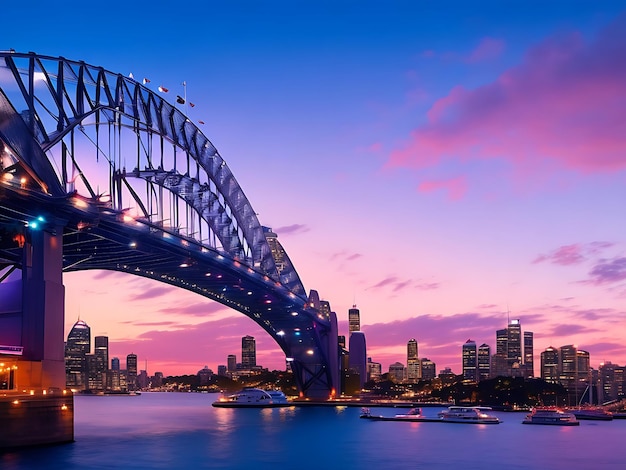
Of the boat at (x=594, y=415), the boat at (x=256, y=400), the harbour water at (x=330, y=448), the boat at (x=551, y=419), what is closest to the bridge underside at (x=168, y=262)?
the boat at (x=256, y=400)

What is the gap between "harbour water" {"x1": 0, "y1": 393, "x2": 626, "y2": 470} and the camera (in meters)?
50.4

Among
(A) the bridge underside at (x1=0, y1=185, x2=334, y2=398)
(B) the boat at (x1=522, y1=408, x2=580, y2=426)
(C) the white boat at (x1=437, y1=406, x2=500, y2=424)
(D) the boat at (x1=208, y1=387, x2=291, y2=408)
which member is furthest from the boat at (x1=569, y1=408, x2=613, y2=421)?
(D) the boat at (x1=208, y1=387, x2=291, y2=408)

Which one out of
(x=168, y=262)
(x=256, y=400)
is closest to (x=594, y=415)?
(x=256, y=400)

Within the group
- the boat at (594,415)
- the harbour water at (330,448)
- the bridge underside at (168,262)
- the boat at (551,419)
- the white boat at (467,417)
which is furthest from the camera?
the boat at (594,415)

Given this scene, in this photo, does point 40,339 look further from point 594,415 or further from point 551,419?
point 594,415

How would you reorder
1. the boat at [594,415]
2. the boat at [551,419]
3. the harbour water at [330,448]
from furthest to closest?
the boat at [594,415] < the boat at [551,419] < the harbour water at [330,448]

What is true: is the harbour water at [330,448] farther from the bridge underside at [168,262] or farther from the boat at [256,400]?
the boat at [256,400]

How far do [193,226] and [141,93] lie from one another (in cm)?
Answer: 2033

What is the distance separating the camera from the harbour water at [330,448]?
5038cm

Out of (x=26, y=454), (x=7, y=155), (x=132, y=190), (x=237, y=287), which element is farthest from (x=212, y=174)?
(x=26, y=454)

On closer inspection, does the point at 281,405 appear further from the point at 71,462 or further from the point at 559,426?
the point at 71,462

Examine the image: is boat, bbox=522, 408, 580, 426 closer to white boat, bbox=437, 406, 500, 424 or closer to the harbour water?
white boat, bbox=437, 406, 500, 424

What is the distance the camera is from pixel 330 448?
62562mm

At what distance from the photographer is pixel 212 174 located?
8919 cm
